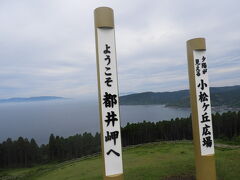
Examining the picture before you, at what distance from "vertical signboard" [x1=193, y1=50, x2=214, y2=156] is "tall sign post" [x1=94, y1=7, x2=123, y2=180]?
109 inches

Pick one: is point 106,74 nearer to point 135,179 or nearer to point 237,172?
point 135,179

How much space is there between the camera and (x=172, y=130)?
36656 mm

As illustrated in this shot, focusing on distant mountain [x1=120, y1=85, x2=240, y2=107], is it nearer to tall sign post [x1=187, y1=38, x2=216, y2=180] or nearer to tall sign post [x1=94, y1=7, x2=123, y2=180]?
tall sign post [x1=187, y1=38, x2=216, y2=180]

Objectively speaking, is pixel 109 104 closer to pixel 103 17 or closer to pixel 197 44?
pixel 103 17

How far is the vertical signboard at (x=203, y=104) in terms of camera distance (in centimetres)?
627

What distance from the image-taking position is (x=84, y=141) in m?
37.7

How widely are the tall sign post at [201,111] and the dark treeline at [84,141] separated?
29.4 m

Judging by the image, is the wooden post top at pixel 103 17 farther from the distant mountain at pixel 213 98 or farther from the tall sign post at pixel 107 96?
the distant mountain at pixel 213 98

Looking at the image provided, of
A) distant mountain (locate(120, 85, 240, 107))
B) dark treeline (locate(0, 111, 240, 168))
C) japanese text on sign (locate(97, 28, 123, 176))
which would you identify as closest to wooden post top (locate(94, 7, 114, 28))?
japanese text on sign (locate(97, 28, 123, 176))

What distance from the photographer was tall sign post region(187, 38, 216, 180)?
6.26 m

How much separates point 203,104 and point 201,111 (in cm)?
21

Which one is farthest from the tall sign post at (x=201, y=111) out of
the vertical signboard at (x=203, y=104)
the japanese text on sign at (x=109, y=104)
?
the japanese text on sign at (x=109, y=104)

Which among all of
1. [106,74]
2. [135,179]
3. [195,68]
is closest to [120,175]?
[106,74]

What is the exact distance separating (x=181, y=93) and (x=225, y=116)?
14162cm
